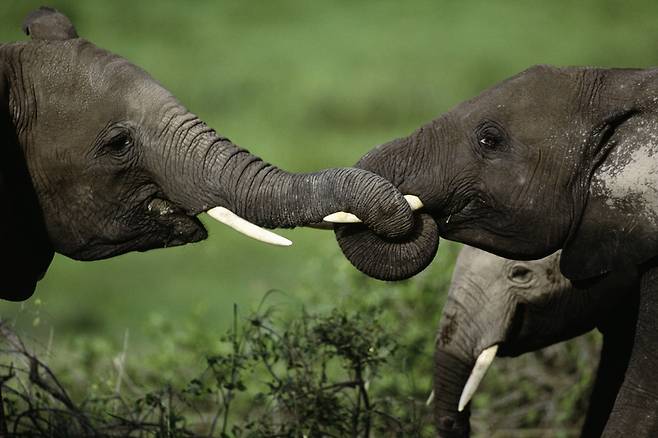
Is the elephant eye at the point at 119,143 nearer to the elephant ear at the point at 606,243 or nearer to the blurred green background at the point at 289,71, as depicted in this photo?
the elephant ear at the point at 606,243

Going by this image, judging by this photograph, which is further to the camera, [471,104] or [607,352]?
[607,352]

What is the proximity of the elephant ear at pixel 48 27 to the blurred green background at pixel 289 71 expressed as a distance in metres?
5.08

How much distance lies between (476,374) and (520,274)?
0.44 meters

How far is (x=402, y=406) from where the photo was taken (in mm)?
7992

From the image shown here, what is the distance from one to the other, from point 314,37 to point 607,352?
33.2 ft

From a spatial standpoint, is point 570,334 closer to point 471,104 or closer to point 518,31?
point 471,104

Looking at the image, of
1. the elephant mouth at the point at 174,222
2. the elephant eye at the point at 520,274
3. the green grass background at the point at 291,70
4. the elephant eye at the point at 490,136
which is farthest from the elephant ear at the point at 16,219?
the green grass background at the point at 291,70

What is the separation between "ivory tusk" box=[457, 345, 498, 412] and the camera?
674cm

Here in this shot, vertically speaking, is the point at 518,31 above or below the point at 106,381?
above

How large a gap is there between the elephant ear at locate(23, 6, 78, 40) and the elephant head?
117 cm

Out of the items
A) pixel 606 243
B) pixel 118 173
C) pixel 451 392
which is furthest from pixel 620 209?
pixel 118 173

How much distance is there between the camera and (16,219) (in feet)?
19.7

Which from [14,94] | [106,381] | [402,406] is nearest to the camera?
[14,94]

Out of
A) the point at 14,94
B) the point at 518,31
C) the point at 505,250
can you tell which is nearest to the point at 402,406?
the point at 505,250
